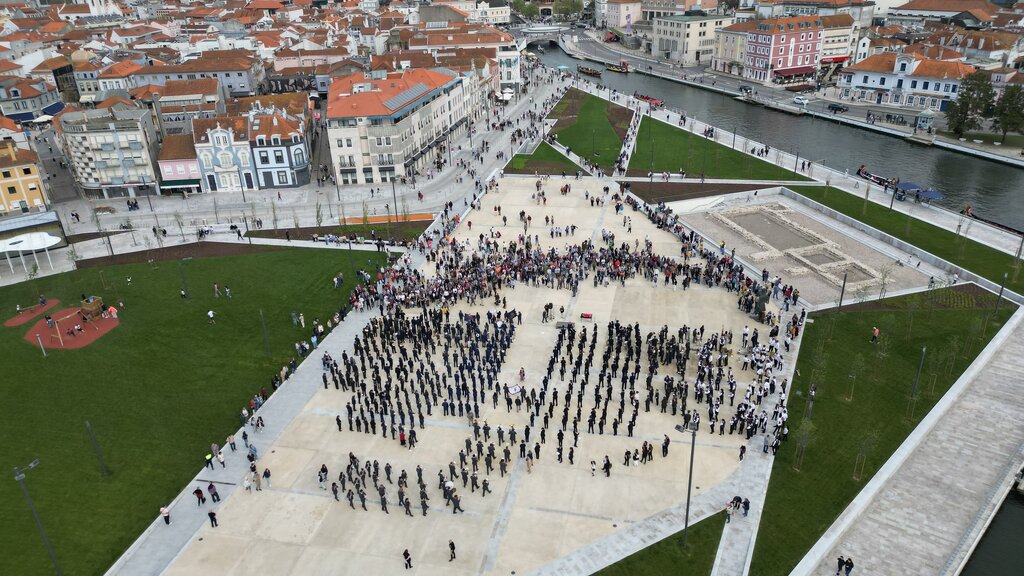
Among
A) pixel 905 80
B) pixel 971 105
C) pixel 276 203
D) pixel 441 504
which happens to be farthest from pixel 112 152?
pixel 905 80

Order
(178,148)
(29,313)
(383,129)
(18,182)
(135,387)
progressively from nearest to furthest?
1. (135,387)
2. (29,313)
3. (18,182)
4. (383,129)
5. (178,148)

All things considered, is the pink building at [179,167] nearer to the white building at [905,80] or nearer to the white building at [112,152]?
the white building at [112,152]

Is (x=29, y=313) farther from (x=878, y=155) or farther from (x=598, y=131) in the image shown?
(x=878, y=155)

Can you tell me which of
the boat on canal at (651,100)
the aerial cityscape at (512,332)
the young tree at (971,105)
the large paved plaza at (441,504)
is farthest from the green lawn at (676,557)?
the boat on canal at (651,100)

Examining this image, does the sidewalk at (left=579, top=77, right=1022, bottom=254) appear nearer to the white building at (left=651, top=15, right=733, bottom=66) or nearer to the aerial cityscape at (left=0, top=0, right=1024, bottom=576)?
the aerial cityscape at (left=0, top=0, right=1024, bottom=576)

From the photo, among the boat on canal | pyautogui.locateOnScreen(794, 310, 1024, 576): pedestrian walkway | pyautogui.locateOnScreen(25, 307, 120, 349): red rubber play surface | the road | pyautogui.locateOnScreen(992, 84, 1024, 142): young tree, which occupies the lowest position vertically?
pyautogui.locateOnScreen(794, 310, 1024, 576): pedestrian walkway

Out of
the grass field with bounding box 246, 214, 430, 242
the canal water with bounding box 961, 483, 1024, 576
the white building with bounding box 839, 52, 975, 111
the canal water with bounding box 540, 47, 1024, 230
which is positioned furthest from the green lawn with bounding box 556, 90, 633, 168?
the canal water with bounding box 961, 483, 1024, 576

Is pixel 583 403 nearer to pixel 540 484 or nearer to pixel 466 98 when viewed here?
pixel 540 484
